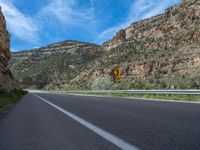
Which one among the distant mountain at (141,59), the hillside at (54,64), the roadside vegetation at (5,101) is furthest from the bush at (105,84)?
the hillside at (54,64)

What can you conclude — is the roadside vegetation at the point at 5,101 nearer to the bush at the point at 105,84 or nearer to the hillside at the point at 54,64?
the bush at the point at 105,84

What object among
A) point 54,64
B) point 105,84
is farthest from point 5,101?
point 54,64

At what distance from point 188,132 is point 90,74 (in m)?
88.2

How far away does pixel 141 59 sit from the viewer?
261 ft

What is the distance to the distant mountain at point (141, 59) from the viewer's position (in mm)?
64438

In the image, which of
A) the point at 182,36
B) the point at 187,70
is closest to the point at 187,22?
the point at 182,36

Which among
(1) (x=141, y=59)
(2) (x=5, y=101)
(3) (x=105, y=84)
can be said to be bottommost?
(2) (x=5, y=101)

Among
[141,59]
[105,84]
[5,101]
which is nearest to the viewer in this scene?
[5,101]

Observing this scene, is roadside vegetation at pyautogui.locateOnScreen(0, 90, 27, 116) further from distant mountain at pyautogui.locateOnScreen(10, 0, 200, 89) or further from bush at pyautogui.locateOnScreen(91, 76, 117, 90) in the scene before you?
bush at pyautogui.locateOnScreen(91, 76, 117, 90)

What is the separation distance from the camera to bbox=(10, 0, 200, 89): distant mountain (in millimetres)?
64438

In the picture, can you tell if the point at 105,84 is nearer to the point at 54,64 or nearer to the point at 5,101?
the point at 5,101

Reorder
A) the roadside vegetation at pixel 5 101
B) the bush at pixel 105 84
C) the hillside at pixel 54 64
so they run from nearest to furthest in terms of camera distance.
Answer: the roadside vegetation at pixel 5 101
the bush at pixel 105 84
the hillside at pixel 54 64

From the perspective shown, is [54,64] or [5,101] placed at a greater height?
[54,64]

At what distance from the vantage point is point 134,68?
7931 centimetres
